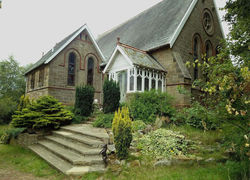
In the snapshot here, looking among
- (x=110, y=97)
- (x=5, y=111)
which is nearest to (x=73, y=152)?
(x=110, y=97)

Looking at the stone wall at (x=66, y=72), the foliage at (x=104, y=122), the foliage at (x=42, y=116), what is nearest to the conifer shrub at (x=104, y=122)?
the foliage at (x=104, y=122)

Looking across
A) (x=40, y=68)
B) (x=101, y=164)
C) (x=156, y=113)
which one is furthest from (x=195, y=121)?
(x=40, y=68)

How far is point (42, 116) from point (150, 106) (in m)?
5.42

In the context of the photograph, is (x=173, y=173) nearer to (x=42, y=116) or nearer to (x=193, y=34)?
(x=42, y=116)

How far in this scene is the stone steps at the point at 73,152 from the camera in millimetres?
4816

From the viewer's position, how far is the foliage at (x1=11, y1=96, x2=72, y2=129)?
26.8ft

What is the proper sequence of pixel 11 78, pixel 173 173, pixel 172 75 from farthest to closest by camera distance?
pixel 11 78, pixel 172 75, pixel 173 173

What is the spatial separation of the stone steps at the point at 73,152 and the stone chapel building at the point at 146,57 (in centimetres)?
489

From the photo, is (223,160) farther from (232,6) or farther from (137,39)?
(137,39)

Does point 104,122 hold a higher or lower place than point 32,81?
lower

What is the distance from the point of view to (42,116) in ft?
27.5

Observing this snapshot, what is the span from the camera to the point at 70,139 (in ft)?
22.7

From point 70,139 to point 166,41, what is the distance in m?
9.37

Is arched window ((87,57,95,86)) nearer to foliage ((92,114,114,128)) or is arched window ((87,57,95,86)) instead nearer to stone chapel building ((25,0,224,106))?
stone chapel building ((25,0,224,106))
